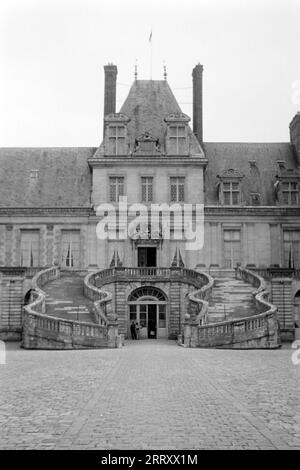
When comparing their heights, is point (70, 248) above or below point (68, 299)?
above

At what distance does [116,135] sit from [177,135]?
3.77 meters

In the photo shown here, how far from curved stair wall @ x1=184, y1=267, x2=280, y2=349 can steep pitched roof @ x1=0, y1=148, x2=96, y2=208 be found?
55.1ft

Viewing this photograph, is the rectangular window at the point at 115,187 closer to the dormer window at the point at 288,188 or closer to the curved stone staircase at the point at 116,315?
the curved stone staircase at the point at 116,315

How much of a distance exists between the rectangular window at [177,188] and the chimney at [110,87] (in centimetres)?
682

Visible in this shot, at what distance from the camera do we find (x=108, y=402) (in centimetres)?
1070

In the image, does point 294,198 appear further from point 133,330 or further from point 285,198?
point 133,330

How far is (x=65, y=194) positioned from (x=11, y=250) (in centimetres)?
491

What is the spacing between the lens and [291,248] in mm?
39875

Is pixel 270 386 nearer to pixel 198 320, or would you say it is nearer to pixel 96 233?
pixel 198 320

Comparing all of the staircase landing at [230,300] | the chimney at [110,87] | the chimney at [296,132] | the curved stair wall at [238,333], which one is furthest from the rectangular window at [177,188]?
the curved stair wall at [238,333]

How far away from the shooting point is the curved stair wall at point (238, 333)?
83.4 ft

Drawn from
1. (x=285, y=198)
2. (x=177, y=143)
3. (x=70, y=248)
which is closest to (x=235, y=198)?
(x=285, y=198)

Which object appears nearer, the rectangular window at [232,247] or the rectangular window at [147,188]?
the rectangular window at [232,247]

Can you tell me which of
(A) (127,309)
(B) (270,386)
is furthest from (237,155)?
(B) (270,386)
